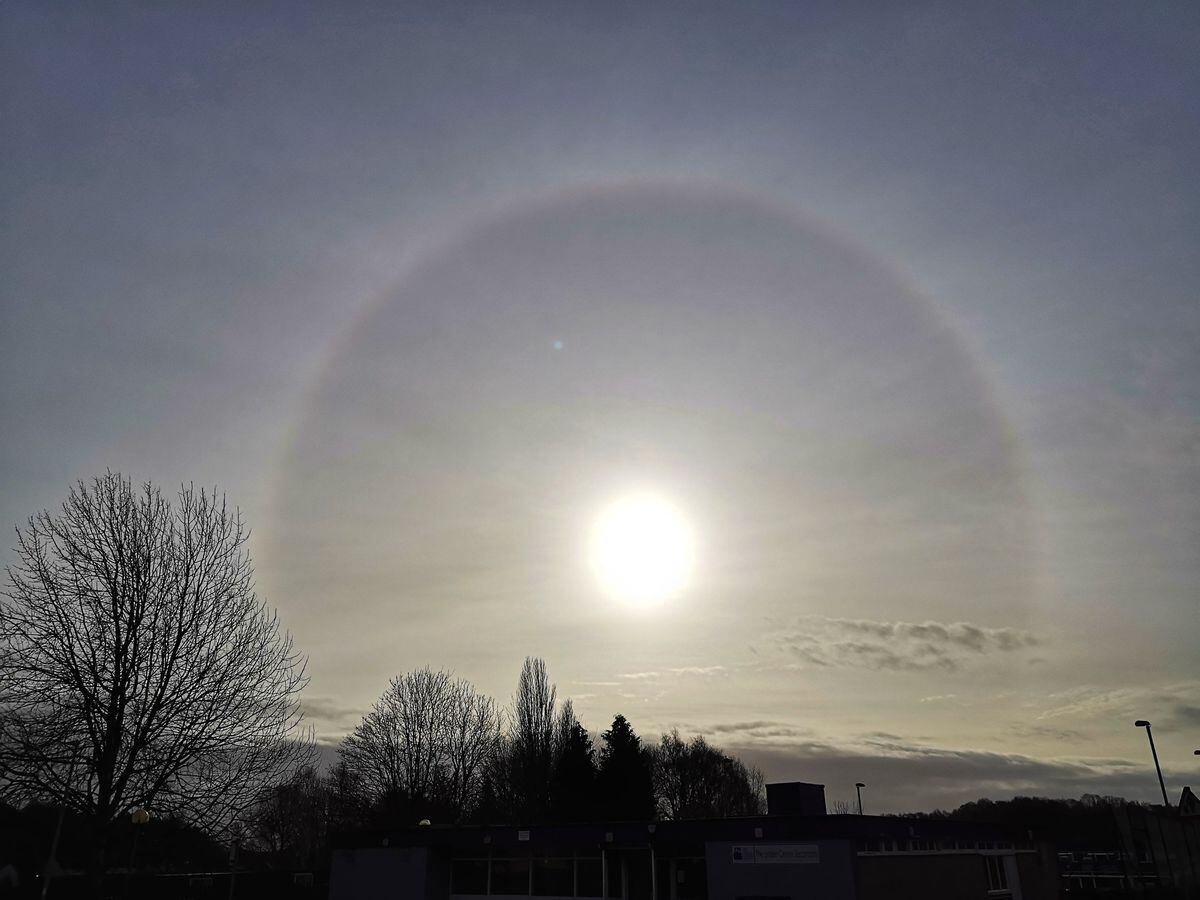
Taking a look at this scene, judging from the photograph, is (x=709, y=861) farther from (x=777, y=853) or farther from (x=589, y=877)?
(x=589, y=877)

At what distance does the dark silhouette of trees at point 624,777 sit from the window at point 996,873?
34.8 metres

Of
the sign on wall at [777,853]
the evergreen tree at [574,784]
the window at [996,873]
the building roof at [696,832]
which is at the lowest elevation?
the window at [996,873]

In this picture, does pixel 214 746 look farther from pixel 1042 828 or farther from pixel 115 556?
pixel 1042 828

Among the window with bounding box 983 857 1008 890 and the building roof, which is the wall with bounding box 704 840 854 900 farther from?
the window with bounding box 983 857 1008 890

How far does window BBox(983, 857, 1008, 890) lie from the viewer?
35.2m

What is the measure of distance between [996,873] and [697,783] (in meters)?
66.0

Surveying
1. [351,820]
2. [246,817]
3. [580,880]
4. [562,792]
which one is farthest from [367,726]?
[246,817]

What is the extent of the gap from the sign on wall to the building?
3 cm

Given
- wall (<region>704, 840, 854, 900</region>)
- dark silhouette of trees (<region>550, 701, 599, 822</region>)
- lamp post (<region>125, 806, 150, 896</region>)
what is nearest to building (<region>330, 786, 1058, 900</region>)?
wall (<region>704, 840, 854, 900</region>)

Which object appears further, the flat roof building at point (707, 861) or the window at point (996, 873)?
the window at point (996, 873)

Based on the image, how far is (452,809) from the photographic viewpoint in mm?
65750

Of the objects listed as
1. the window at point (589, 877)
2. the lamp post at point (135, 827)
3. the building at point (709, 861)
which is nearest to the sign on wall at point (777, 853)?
the building at point (709, 861)

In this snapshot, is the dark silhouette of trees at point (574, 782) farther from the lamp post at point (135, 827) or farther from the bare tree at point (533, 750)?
the lamp post at point (135, 827)

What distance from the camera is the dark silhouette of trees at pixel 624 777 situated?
2709 inches
